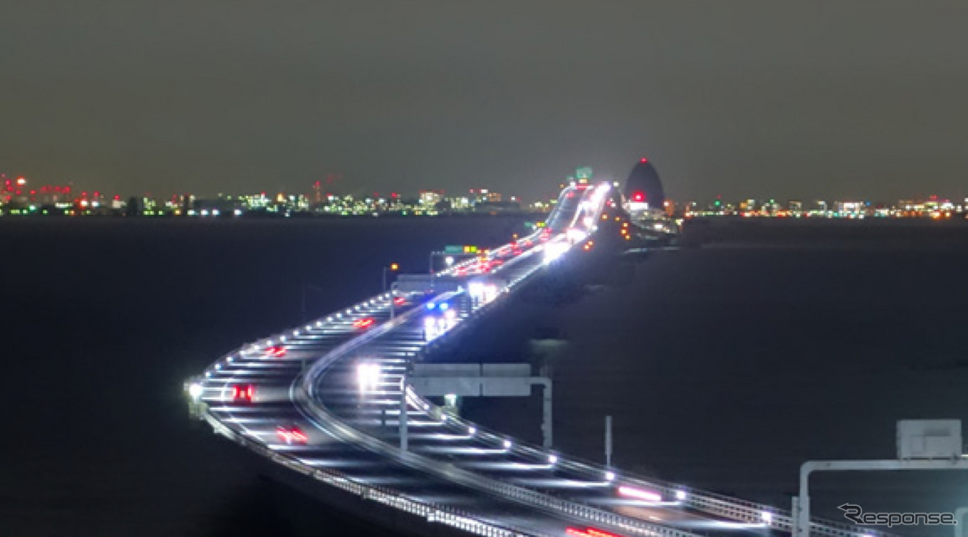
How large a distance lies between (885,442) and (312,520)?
20.9 meters

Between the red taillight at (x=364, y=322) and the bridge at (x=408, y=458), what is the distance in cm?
333

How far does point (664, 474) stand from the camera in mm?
37656

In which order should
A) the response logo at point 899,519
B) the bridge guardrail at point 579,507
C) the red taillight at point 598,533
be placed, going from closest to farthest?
the red taillight at point 598,533 < the bridge guardrail at point 579,507 < the response logo at point 899,519

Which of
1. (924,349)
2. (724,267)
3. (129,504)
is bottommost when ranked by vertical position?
(129,504)

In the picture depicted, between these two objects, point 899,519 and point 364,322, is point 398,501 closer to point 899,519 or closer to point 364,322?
point 899,519

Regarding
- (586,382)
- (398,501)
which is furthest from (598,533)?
(586,382)

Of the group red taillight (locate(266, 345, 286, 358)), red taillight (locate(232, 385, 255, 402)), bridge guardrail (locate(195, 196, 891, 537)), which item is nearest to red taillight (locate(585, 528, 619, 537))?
bridge guardrail (locate(195, 196, 891, 537))

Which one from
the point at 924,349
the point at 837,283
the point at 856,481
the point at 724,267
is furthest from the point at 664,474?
the point at 724,267

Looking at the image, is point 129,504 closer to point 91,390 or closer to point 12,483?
point 12,483

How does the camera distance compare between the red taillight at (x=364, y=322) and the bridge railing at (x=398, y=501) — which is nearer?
the bridge railing at (x=398, y=501)

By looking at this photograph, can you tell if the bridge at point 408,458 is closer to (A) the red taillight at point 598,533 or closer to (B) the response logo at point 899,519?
(A) the red taillight at point 598,533

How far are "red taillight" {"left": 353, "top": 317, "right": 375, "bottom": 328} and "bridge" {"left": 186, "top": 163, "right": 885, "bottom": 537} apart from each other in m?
3.33

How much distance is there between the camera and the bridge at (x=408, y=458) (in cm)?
2569

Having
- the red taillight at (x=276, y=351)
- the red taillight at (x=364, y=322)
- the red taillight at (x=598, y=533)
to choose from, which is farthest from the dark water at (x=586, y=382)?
the red taillight at (x=598, y=533)
